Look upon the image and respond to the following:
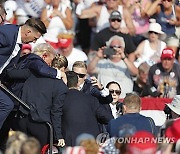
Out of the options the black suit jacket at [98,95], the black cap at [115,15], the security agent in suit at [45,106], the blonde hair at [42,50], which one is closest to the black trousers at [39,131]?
the security agent in suit at [45,106]

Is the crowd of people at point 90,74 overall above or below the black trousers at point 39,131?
above

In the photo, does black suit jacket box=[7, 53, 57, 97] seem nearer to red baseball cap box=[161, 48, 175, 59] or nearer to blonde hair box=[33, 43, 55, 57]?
blonde hair box=[33, 43, 55, 57]

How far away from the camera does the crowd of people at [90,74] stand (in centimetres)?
808

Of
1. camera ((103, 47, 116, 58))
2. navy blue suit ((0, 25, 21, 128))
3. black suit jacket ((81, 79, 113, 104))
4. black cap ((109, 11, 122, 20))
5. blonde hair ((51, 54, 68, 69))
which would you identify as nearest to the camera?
navy blue suit ((0, 25, 21, 128))

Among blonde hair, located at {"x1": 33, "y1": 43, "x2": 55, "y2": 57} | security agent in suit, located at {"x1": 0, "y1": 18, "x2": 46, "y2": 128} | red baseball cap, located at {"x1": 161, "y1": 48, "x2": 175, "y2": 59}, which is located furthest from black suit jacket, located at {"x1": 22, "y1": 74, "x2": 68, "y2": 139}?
red baseball cap, located at {"x1": 161, "y1": 48, "x2": 175, "y2": 59}

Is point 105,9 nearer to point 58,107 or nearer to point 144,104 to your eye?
point 144,104

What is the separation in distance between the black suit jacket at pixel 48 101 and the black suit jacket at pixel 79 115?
108 millimetres

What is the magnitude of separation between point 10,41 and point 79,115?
1.22 meters

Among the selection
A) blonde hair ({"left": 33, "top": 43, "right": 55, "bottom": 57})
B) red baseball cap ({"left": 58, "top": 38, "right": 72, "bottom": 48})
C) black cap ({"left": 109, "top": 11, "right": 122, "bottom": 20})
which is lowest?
blonde hair ({"left": 33, "top": 43, "right": 55, "bottom": 57})

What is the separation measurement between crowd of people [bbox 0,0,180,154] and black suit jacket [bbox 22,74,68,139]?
1 centimetres

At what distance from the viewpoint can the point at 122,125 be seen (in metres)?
8.33

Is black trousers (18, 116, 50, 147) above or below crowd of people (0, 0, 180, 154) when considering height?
below

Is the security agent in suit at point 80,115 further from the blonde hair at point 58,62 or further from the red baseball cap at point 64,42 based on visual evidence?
the red baseball cap at point 64,42

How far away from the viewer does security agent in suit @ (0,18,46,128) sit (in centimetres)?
927
